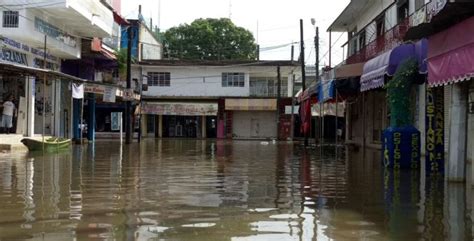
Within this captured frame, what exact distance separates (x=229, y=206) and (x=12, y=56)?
71.8 ft

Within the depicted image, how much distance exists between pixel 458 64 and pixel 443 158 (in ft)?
13.0

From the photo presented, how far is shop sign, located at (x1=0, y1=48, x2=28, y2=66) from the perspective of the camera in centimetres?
2702

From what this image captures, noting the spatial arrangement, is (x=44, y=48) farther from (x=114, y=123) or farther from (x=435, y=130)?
(x=114, y=123)

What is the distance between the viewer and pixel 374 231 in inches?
293

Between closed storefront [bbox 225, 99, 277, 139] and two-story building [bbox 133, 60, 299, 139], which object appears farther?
closed storefront [bbox 225, 99, 277, 139]

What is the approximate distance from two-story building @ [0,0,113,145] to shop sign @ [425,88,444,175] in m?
15.2

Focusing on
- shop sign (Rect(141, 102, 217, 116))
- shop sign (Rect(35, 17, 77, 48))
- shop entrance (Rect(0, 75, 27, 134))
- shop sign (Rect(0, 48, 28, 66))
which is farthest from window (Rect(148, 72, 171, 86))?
shop sign (Rect(0, 48, 28, 66))

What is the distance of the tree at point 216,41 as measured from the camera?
71938 mm

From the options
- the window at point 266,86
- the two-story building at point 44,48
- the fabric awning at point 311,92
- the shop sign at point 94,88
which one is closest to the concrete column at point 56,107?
the two-story building at point 44,48

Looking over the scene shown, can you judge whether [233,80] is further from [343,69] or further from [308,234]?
[308,234]

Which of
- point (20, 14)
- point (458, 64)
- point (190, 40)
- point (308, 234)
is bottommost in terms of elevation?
point (308, 234)

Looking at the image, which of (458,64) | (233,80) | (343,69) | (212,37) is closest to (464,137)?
(458,64)

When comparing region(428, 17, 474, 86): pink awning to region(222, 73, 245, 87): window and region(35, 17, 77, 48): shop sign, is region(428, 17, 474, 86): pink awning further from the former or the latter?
region(222, 73, 245, 87): window

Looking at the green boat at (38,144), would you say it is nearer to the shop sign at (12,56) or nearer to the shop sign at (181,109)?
the shop sign at (12,56)
